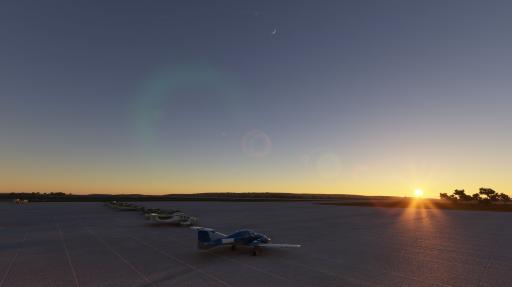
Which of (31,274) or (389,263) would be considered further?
(389,263)

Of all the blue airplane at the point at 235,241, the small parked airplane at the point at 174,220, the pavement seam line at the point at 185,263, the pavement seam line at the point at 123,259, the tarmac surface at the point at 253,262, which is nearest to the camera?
the pavement seam line at the point at 185,263

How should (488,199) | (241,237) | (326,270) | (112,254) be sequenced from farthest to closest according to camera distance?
(488,199)
(241,237)
(112,254)
(326,270)

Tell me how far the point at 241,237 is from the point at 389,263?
940cm

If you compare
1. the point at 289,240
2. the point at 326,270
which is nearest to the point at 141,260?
the point at 326,270

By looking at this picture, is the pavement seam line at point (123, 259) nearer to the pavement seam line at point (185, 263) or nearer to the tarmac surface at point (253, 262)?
the tarmac surface at point (253, 262)

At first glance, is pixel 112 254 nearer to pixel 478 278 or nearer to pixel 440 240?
pixel 478 278

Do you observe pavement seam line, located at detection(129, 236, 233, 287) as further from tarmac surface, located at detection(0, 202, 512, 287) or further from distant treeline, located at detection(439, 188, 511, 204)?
distant treeline, located at detection(439, 188, 511, 204)

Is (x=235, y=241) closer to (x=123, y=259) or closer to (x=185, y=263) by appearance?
(x=185, y=263)

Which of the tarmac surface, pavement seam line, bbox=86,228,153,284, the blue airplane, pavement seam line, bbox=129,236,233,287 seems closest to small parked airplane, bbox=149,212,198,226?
the tarmac surface

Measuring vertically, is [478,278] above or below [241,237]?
below

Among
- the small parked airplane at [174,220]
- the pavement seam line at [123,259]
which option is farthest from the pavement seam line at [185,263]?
the small parked airplane at [174,220]

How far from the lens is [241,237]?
70.9ft

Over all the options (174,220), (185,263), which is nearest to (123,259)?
(185,263)

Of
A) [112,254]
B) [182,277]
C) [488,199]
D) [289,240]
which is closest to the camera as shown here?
[182,277]
